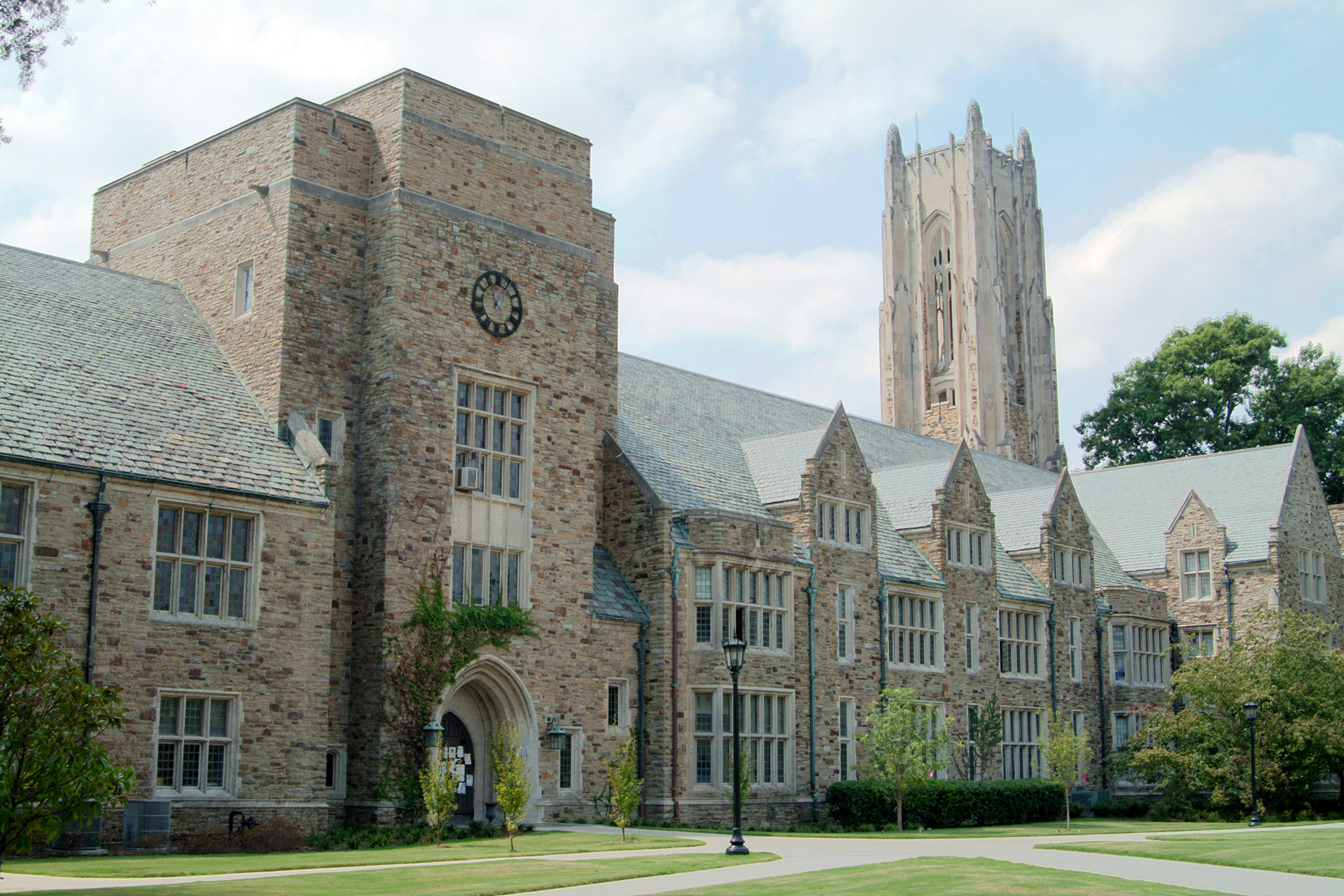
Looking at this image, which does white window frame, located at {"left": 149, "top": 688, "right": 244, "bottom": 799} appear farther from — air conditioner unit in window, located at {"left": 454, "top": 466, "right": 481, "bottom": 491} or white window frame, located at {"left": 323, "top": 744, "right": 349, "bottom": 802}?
air conditioner unit in window, located at {"left": 454, "top": 466, "right": 481, "bottom": 491}

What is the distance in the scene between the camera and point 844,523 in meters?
37.5

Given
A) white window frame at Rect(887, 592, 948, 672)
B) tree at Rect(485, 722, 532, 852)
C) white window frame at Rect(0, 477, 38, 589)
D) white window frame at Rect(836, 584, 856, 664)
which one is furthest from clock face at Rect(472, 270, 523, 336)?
white window frame at Rect(887, 592, 948, 672)

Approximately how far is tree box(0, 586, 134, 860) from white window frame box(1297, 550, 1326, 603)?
149 ft

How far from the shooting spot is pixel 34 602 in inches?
586

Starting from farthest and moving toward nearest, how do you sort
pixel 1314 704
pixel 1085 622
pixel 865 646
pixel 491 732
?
pixel 1085 622, pixel 1314 704, pixel 865 646, pixel 491 732

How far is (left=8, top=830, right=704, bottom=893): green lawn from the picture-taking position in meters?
19.2

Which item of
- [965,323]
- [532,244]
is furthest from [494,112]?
[965,323]

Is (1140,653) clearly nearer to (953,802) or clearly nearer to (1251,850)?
(953,802)

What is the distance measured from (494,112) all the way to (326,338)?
6.38m

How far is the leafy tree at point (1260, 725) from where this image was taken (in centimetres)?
4025

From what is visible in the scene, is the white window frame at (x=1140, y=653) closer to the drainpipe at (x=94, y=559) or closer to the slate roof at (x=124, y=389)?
the slate roof at (x=124, y=389)

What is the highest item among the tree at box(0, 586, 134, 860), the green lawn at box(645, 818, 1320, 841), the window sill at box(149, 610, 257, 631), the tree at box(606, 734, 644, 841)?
the window sill at box(149, 610, 257, 631)

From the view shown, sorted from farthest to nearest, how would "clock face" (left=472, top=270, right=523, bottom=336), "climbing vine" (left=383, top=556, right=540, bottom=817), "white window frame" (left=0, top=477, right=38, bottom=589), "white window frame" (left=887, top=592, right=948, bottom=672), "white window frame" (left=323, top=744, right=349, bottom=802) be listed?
"white window frame" (left=887, top=592, right=948, bottom=672), "clock face" (left=472, top=270, right=523, bottom=336), "white window frame" (left=323, top=744, right=349, bottom=802), "climbing vine" (left=383, top=556, right=540, bottom=817), "white window frame" (left=0, top=477, right=38, bottom=589)

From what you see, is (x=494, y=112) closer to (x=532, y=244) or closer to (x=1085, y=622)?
(x=532, y=244)
